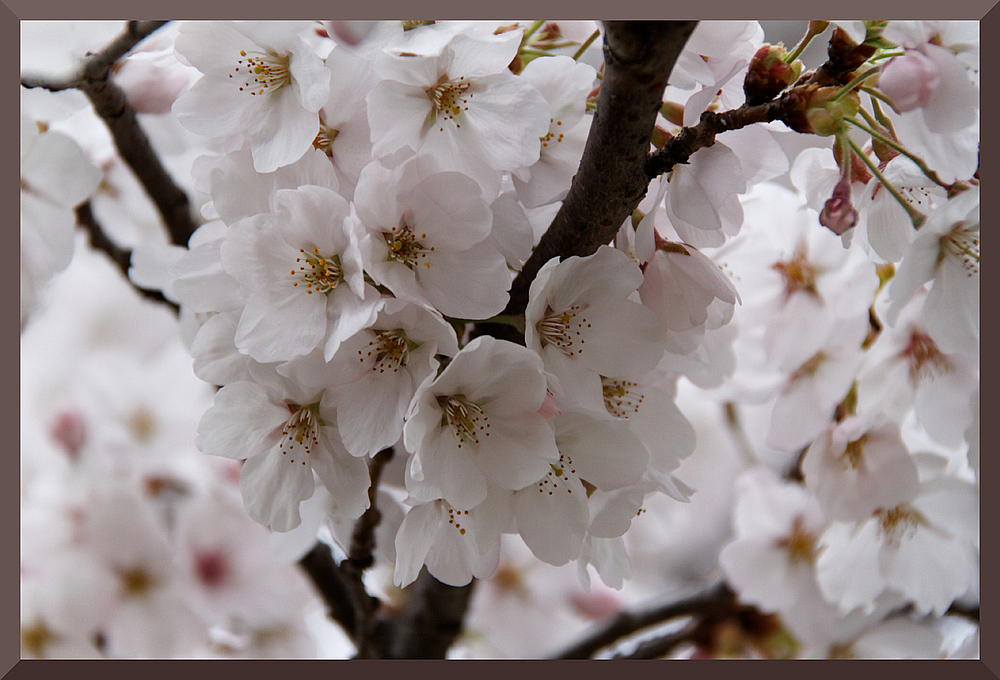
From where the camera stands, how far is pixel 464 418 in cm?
46

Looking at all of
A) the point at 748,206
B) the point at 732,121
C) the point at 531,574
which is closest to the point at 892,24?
the point at 732,121

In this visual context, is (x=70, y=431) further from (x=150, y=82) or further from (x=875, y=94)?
(x=875, y=94)

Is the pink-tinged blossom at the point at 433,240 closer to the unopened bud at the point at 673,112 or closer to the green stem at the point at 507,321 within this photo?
the green stem at the point at 507,321

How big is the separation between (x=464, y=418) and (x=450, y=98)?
194mm

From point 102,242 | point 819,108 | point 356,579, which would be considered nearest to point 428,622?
point 356,579

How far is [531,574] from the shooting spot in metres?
1.18

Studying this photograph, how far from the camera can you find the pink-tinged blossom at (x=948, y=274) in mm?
528

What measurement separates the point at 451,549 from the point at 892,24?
16.1 inches

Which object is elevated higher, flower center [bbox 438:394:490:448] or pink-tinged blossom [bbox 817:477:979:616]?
flower center [bbox 438:394:490:448]

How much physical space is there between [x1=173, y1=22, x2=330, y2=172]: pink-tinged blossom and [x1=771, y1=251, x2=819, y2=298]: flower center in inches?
18.1

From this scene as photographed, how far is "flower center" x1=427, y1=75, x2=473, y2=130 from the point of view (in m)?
0.48

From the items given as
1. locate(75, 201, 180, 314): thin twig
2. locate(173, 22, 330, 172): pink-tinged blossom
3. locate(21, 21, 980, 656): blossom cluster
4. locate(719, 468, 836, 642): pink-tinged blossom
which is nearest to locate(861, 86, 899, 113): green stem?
locate(21, 21, 980, 656): blossom cluster

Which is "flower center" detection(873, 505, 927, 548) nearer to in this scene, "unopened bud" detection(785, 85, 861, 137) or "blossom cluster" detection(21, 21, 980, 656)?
"blossom cluster" detection(21, 21, 980, 656)
